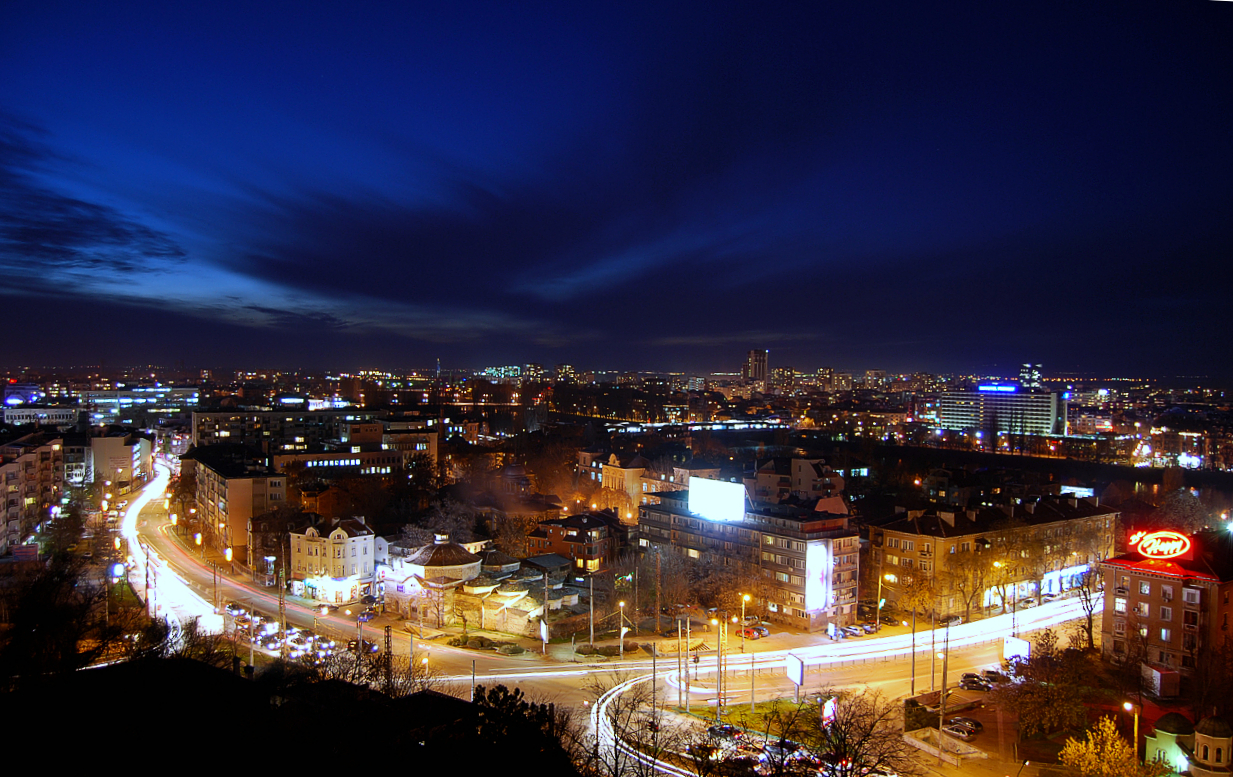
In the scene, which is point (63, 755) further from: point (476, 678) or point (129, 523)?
point (129, 523)

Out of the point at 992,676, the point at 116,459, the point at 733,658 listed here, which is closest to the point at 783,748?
the point at 733,658

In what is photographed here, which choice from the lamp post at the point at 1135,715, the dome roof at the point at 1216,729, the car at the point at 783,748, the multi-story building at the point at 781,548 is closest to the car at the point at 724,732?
the car at the point at 783,748

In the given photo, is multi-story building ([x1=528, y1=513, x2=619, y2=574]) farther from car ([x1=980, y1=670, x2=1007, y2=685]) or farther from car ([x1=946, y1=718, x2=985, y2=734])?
car ([x1=946, y1=718, x2=985, y2=734])

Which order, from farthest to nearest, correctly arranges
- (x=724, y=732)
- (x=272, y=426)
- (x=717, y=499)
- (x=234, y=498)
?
1. (x=272, y=426)
2. (x=234, y=498)
3. (x=717, y=499)
4. (x=724, y=732)

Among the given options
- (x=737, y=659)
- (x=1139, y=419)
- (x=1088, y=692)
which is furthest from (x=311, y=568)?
(x=1139, y=419)

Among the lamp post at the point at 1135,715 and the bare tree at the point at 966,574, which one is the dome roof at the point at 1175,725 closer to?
the lamp post at the point at 1135,715

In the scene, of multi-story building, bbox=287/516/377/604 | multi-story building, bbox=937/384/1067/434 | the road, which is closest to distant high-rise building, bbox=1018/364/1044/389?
multi-story building, bbox=937/384/1067/434

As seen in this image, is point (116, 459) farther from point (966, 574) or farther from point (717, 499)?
point (966, 574)
